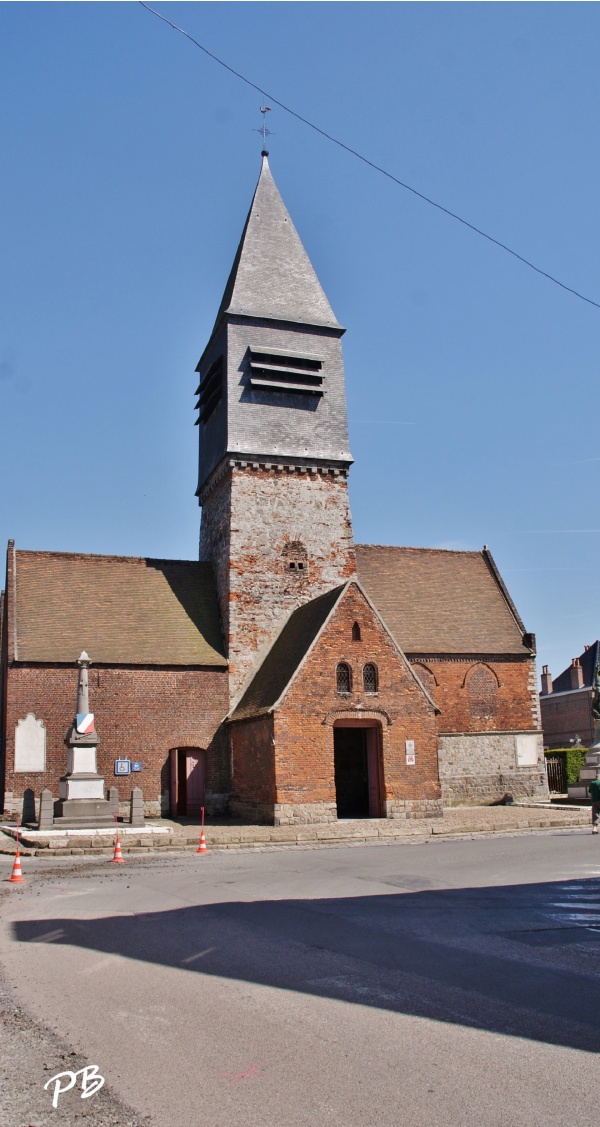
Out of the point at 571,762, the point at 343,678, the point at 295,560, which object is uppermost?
the point at 295,560

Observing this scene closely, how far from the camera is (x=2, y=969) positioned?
768 cm

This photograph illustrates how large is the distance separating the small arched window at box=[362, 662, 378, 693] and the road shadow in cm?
1360

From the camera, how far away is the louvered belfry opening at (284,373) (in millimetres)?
31359

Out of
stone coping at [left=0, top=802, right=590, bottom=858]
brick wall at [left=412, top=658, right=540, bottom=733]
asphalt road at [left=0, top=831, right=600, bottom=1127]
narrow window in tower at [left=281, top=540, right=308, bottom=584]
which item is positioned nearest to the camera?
asphalt road at [left=0, top=831, right=600, bottom=1127]

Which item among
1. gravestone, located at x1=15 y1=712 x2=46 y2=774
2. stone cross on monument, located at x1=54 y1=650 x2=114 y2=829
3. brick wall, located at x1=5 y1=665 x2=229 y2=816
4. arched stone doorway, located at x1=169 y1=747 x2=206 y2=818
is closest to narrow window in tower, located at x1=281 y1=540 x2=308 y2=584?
brick wall, located at x1=5 y1=665 x2=229 y2=816

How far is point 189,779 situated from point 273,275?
18682mm

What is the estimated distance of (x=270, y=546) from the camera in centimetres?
3061

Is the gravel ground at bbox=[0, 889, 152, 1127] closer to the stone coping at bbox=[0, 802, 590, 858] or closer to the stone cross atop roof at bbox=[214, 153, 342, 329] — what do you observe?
the stone coping at bbox=[0, 802, 590, 858]

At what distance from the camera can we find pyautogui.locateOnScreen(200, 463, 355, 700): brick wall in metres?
29.8

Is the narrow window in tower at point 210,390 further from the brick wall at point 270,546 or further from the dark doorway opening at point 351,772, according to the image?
the dark doorway opening at point 351,772

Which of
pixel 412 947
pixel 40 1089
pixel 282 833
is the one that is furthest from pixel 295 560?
pixel 40 1089

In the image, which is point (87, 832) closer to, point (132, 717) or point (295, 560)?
point (132, 717)

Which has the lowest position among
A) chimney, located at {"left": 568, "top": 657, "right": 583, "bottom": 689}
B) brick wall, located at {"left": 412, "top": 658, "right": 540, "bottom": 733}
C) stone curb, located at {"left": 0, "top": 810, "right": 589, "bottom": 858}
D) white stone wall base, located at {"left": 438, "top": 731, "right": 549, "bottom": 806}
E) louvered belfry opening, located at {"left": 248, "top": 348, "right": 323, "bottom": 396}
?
stone curb, located at {"left": 0, "top": 810, "right": 589, "bottom": 858}

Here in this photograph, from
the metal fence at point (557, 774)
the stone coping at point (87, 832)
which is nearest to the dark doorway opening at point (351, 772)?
the stone coping at point (87, 832)
